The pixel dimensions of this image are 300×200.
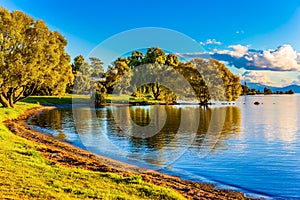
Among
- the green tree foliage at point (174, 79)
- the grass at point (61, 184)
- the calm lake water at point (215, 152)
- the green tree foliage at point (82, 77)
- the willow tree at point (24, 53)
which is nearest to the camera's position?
the grass at point (61, 184)

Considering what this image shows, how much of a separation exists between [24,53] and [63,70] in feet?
38.4

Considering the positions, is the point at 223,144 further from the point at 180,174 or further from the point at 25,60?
the point at 25,60

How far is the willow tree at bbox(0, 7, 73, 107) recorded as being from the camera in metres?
51.5

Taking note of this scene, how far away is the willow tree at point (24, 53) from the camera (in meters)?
51.5

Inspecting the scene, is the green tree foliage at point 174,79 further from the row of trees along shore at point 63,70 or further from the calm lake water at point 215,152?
the calm lake water at point 215,152

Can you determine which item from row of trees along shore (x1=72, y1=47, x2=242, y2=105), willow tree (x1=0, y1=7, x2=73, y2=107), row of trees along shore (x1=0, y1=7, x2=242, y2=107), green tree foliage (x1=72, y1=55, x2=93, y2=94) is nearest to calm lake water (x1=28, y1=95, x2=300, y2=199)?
willow tree (x1=0, y1=7, x2=73, y2=107)

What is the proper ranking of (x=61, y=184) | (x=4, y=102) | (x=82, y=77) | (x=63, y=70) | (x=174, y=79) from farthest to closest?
(x=82, y=77) → (x=174, y=79) → (x=63, y=70) → (x=4, y=102) → (x=61, y=184)

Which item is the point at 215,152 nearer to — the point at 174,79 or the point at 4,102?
the point at 4,102

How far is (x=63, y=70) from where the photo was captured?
6512 centimetres

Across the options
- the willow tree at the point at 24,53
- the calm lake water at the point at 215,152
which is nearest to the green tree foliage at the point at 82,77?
the willow tree at the point at 24,53

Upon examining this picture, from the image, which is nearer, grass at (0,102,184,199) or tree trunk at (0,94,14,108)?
grass at (0,102,184,199)

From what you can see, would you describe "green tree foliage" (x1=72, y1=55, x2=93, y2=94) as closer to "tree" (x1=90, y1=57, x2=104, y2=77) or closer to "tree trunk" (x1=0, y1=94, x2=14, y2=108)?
"tree" (x1=90, y1=57, x2=104, y2=77)

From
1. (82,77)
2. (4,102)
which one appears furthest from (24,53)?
(82,77)

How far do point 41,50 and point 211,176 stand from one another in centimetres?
4586
